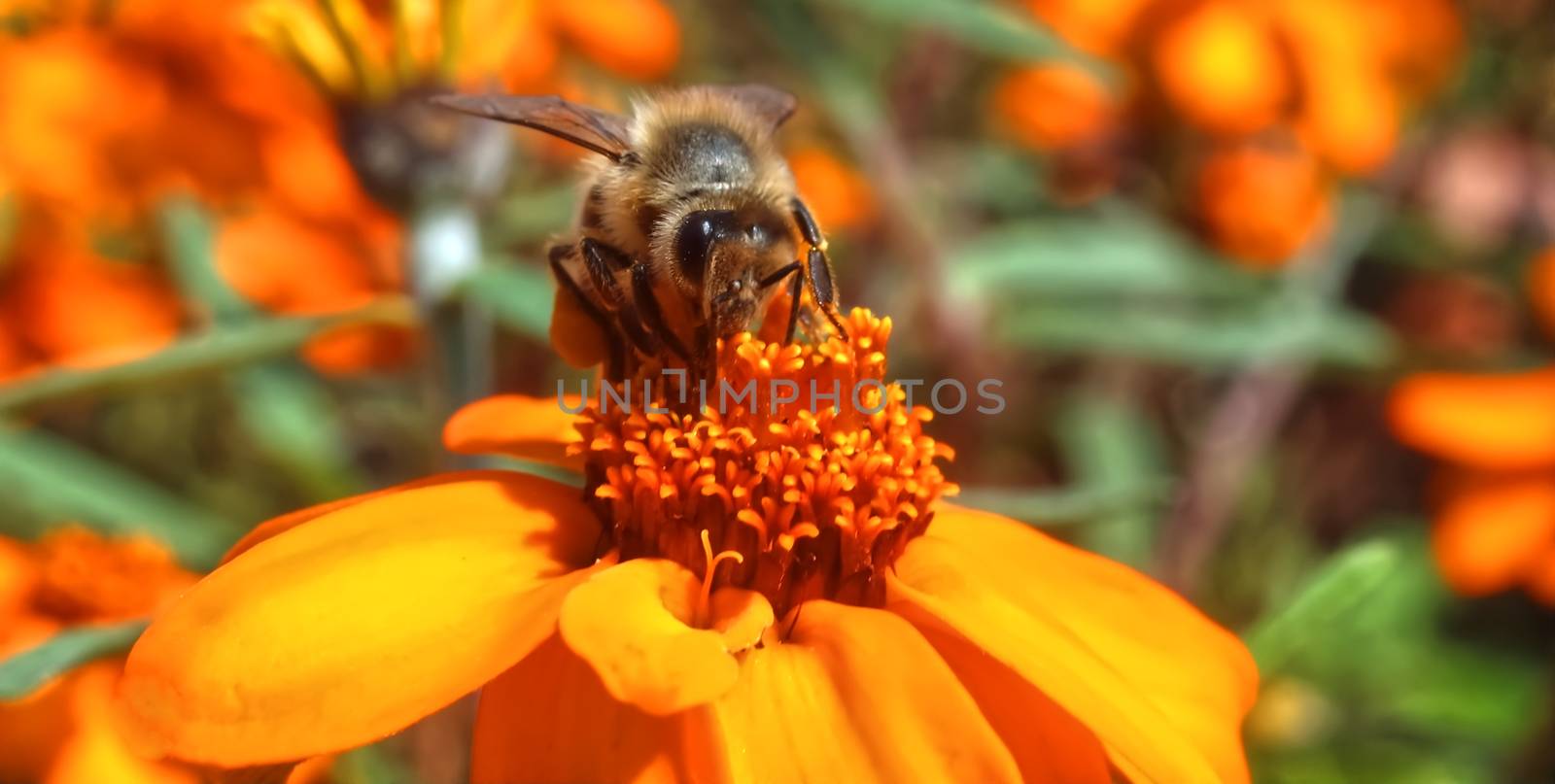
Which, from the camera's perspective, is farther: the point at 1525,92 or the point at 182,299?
the point at 1525,92

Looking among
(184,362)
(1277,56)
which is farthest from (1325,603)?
(1277,56)

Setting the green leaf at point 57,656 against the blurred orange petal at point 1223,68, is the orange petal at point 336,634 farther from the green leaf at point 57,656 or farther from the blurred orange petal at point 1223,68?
the blurred orange petal at point 1223,68

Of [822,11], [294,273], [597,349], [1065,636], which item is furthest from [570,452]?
[822,11]

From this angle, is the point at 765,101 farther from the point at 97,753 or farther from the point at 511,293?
the point at 97,753

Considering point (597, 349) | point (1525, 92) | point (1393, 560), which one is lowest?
point (1393, 560)

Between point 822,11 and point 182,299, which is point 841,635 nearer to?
point 182,299

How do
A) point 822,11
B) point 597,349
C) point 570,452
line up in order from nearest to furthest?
point 570,452, point 597,349, point 822,11

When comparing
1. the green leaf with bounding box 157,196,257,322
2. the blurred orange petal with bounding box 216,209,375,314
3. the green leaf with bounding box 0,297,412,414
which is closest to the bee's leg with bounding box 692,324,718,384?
the green leaf with bounding box 0,297,412,414

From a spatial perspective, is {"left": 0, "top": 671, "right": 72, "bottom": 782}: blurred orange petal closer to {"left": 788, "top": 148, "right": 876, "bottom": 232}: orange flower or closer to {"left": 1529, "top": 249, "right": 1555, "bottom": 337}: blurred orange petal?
{"left": 788, "top": 148, "right": 876, "bottom": 232}: orange flower
